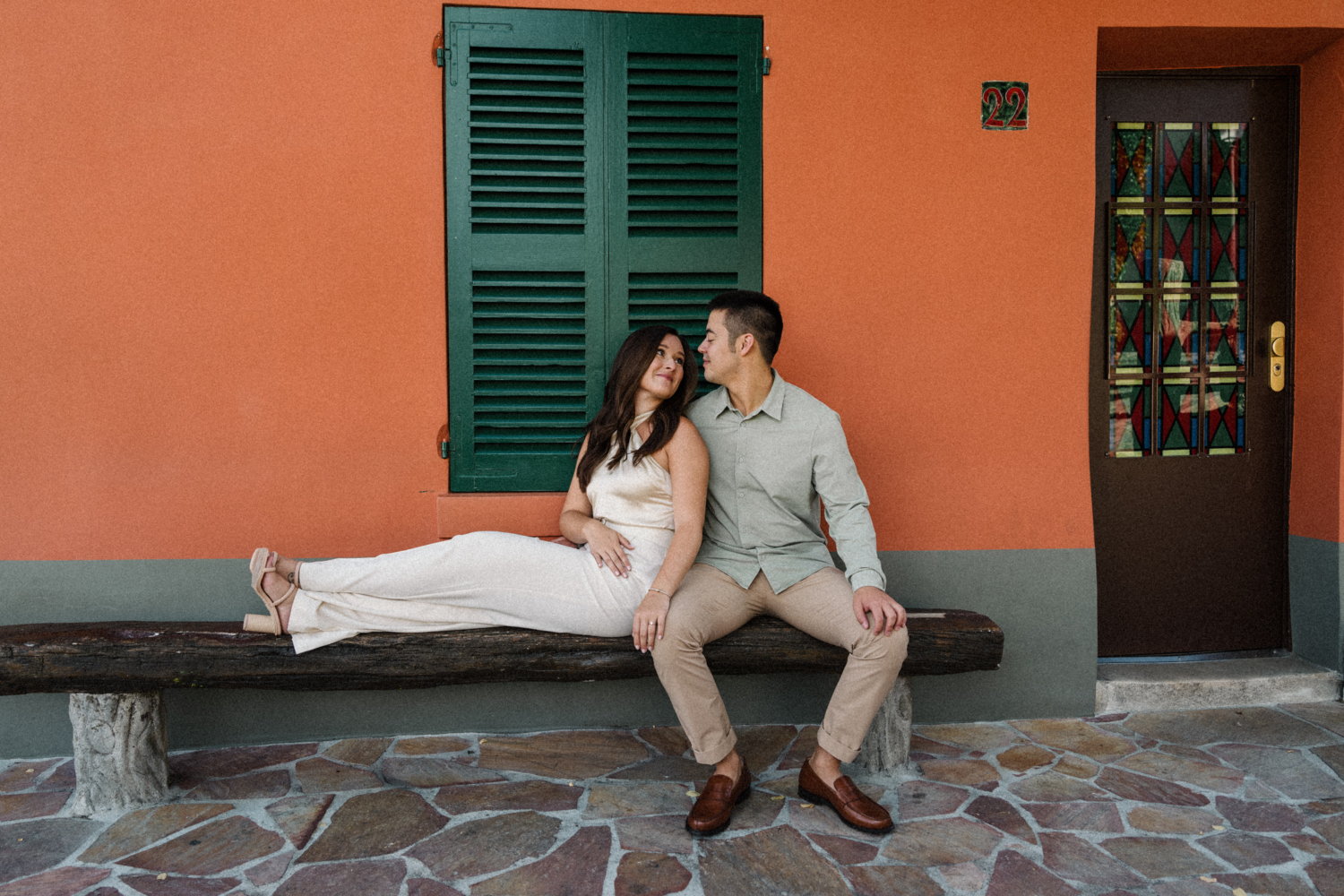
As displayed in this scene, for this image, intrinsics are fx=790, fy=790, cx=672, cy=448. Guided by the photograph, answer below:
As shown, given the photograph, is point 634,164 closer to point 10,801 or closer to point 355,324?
point 355,324

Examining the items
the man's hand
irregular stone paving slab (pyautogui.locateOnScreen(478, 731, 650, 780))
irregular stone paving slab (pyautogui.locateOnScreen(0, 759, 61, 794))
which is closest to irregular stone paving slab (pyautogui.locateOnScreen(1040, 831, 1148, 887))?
the man's hand

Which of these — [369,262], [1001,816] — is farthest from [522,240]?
[1001,816]

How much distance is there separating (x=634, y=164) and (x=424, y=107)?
2.76 feet

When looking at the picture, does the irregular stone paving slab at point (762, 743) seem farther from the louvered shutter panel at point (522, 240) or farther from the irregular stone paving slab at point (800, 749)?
the louvered shutter panel at point (522, 240)

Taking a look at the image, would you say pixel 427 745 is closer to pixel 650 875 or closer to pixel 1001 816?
pixel 650 875

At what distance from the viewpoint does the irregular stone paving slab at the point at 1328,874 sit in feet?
7.10

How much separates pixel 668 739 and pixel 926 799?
1.00m

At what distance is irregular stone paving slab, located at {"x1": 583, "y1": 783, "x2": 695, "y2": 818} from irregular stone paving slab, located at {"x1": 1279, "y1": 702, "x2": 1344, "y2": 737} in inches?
103

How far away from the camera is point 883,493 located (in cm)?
328

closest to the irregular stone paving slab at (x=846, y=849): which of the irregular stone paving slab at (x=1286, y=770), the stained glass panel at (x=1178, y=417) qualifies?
the irregular stone paving slab at (x=1286, y=770)

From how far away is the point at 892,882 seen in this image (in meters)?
2.22

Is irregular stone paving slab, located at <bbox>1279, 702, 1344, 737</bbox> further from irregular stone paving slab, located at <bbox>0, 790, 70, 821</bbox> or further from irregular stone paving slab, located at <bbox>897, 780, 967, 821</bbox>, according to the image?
irregular stone paving slab, located at <bbox>0, 790, 70, 821</bbox>

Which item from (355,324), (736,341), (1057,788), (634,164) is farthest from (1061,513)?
(355,324)

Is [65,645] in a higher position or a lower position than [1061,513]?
lower
